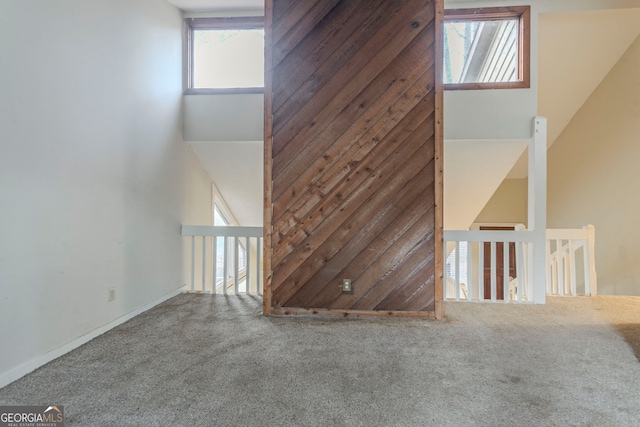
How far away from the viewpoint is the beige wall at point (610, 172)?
11.3ft

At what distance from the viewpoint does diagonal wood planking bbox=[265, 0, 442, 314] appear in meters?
2.47

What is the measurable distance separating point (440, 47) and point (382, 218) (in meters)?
1.42

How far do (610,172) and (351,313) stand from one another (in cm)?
371

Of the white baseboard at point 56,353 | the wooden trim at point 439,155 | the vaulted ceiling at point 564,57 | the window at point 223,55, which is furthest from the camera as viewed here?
the window at point 223,55

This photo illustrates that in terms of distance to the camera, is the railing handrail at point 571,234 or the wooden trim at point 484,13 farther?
the railing handrail at point 571,234

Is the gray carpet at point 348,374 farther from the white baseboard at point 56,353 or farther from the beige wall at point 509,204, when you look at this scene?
the beige wall at point 509,204

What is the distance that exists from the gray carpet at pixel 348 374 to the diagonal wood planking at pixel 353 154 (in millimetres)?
366

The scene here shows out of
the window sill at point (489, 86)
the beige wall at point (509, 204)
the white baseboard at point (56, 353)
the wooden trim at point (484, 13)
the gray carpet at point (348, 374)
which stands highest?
the wooden trim at point (484, 13)

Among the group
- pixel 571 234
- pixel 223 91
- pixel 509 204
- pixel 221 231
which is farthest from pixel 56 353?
pixel 509 204

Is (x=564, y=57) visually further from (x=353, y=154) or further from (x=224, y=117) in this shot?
(x=224, y=117)

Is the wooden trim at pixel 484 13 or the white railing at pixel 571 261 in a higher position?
the wooden trim at pixel 484 13

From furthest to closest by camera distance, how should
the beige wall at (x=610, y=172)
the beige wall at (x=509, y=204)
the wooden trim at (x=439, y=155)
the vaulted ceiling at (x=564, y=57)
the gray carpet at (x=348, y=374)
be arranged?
the beige wall at (x=509, y=204), the beige wall at (x=610, y=172), the vaulted ceiling at (x=564, y=57), the wooden trim at (x=439, y=155), the gray carpet at (x=348, y=374)

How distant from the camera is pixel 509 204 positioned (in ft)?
18.4

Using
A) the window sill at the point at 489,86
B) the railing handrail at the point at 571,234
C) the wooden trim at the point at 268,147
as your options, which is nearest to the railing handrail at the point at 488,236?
the railing handrail at the point at 571,234
